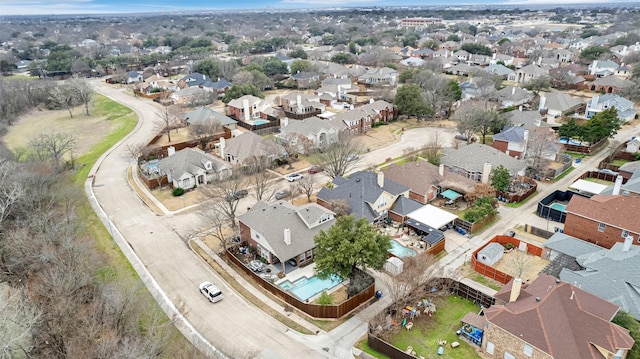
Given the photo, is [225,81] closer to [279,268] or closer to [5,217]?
[5,217]

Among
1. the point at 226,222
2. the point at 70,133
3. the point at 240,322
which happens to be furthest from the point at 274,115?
the point at 240,322

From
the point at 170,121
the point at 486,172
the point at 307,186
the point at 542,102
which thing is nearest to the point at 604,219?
the point at 486,172

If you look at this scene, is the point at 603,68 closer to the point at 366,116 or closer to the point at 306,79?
the point at 306,79

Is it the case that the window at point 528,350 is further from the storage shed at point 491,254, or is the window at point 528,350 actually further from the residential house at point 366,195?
the residential house at point 366,195

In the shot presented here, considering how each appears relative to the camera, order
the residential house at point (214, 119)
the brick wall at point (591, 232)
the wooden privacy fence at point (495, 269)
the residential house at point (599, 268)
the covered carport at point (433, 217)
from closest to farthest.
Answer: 1. the residential house at point (599, 268)
2. the wooden privacy fence at point (495, 269)
3. the brick wall at point (591, 232)
4. the covered carport at point (433, 217)
5. the residential house at point (214, 119)

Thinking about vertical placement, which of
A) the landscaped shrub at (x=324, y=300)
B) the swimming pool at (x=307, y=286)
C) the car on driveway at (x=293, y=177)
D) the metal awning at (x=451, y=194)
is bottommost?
the swimming pool at (x=307, y=286)

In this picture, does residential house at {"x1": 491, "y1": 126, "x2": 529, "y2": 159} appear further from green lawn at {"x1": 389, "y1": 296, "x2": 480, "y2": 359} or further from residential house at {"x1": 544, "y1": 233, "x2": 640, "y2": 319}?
green lawn at {"x1": 389, "y1": 296, "x2": 480, "y2": 359}

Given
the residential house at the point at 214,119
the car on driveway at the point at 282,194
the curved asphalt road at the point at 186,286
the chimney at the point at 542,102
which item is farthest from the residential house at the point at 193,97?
the chimney at the point at 542,102

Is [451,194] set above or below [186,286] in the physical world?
above

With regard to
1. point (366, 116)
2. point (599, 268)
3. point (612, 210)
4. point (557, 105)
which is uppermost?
point (612, 210)
